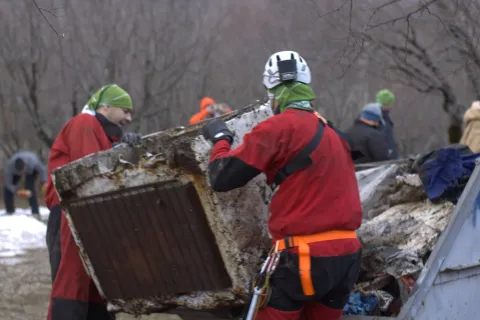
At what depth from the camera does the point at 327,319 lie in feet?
12.5

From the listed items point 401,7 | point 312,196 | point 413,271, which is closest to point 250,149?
point 312,196

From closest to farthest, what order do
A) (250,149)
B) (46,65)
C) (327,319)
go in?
1. (250,149)
2. (327,319)
3. (46,65)

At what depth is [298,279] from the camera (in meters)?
3.59

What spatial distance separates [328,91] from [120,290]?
17.4 meters

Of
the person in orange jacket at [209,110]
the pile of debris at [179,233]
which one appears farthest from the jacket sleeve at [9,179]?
the pile of debris at [179,233]

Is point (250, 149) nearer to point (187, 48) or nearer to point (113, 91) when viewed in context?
point (113, 91)

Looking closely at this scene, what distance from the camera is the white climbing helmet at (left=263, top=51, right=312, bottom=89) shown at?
382cm

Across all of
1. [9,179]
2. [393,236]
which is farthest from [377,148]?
[9,179]

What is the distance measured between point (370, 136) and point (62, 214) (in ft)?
14.5

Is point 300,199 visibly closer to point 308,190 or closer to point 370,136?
point 308,190

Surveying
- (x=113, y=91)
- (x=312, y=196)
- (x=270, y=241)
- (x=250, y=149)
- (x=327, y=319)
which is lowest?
(x=327, y=319)

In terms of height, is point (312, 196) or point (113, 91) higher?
point (113, 91)

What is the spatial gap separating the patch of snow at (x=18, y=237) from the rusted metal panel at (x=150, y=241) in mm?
6233

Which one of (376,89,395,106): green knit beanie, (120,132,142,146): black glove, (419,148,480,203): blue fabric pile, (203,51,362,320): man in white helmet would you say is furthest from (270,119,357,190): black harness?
(376,89,395,106): green knit beanie
